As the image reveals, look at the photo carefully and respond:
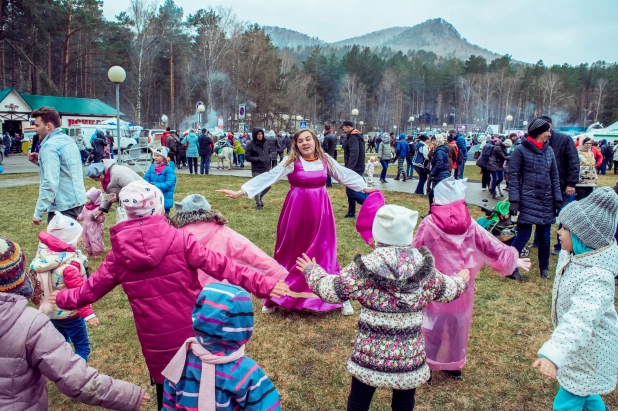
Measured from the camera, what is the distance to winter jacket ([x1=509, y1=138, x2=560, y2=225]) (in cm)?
574

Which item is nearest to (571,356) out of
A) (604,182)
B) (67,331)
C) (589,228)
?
(589,228)

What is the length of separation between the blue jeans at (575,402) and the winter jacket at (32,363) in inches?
100

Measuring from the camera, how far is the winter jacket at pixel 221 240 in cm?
316

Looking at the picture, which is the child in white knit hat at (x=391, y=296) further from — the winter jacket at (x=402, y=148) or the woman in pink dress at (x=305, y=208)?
the winter jacket at (x=402, y=148)

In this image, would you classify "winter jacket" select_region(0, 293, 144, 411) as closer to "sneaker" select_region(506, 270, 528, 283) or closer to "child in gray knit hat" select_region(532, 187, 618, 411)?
"child in gray knit hat" select_region(532, 187, 618, 411)

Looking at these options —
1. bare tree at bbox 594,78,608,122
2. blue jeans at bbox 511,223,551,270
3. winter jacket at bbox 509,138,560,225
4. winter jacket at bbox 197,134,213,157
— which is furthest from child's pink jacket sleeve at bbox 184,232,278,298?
bare tree at bbox 594,78,608,122

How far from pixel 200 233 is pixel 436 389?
7.38ft

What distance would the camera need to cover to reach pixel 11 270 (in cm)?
218

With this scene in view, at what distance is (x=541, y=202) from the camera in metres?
5.79

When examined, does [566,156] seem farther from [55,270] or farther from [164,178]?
[55,270]

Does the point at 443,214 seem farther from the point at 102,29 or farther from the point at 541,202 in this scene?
the point at 102,29

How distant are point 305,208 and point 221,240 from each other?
1.68m

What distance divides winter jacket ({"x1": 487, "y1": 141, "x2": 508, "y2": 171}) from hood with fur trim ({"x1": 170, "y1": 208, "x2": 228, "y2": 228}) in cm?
1082

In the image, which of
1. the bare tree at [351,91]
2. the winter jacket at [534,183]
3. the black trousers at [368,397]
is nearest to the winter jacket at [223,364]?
the black trousers at [368,397]
